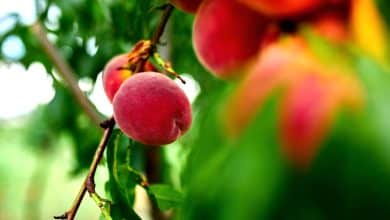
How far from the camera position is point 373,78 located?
11.3 inches

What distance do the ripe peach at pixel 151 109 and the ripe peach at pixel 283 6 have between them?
0.28 metres

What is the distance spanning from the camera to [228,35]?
39 centimetres

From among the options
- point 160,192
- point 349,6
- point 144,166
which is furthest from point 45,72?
point 349,6

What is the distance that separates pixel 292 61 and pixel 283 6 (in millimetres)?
55

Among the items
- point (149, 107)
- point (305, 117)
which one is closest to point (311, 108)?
point (305, 117)

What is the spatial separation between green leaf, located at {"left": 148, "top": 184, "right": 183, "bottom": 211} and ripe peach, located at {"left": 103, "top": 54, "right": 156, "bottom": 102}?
0.43 ft

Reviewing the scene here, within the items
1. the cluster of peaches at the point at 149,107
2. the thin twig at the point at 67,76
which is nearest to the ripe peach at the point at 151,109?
the cluster of peaches at the point at 149,107

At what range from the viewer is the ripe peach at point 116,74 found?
74cm

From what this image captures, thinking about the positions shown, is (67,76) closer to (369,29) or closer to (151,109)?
(151,109)

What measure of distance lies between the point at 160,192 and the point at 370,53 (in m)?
0.55

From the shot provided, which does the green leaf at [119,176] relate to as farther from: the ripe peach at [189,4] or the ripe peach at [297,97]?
the ripe peach at [297,97]

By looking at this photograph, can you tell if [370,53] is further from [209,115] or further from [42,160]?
[42,160]

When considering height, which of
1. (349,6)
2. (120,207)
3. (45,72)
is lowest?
(120,207)

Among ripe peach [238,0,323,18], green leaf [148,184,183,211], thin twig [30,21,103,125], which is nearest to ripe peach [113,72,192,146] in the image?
green leaf [148,184,183,211]
